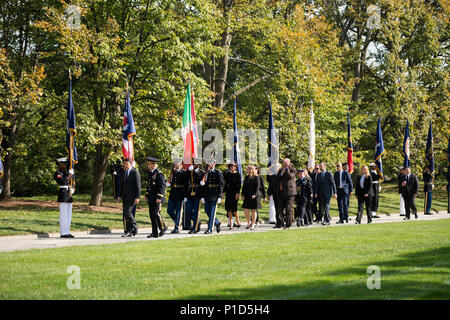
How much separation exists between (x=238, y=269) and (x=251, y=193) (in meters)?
10.0

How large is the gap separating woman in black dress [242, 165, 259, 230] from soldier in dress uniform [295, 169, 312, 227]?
1.62 metres

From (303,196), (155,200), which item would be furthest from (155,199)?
(303,196)

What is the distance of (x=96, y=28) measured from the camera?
75.1ft

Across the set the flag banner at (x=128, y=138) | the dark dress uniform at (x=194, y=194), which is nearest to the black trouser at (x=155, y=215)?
the dark dress uniform at (x=194, y=194)

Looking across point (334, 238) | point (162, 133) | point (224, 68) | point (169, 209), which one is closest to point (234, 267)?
point (334, 238)

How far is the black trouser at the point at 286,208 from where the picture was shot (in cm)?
1736

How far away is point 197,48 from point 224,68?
22.5 ft

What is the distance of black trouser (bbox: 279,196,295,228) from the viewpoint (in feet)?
57.0

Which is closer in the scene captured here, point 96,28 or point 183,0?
point 96,28

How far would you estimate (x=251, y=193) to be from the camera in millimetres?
18250

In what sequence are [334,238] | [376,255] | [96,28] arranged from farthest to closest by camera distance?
[96,28], [334,238], [376,255]

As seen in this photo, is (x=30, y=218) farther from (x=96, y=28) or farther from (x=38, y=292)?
(x=38, y=292)

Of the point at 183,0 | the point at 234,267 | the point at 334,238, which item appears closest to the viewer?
the point at 234,267

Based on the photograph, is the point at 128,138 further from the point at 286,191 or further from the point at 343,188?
the point at 343,188
